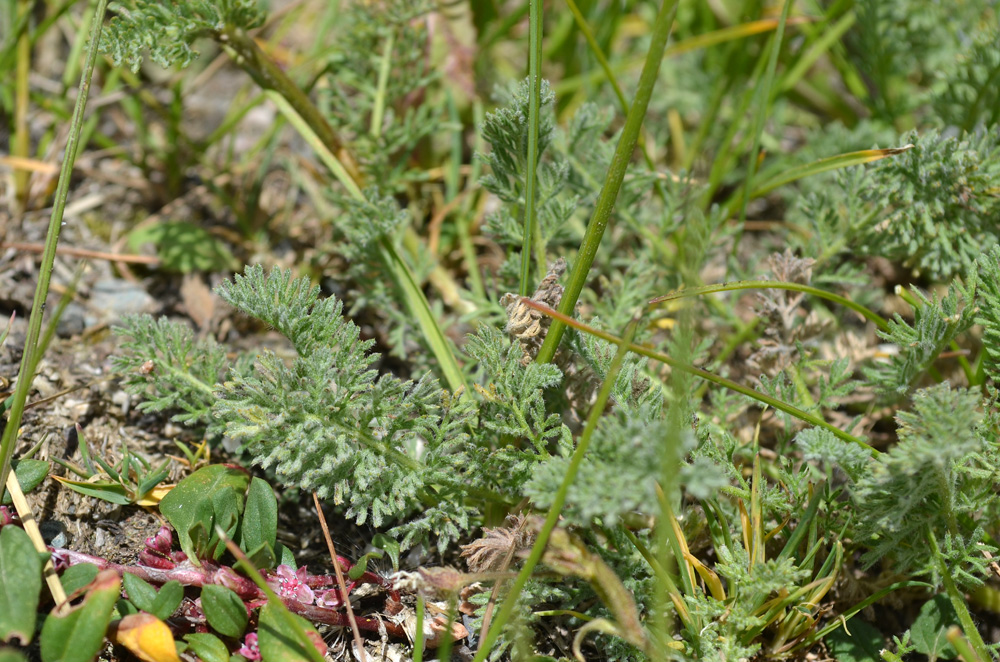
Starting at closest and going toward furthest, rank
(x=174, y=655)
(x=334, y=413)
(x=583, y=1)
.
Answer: (x=174, y=655) < (x=334, y=413) < (x=583, y=1)

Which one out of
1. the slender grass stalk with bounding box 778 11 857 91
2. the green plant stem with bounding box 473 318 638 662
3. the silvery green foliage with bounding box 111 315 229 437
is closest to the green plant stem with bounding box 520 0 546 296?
the green plant stem with bounding box 473 318 638 662

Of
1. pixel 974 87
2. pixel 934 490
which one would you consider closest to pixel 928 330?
pixel 934 490

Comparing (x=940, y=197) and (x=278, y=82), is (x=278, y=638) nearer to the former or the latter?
(x=278, y=82)

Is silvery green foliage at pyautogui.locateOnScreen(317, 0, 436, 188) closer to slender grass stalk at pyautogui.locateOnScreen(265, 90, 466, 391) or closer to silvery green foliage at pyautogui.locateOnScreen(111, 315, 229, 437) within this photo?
slender grass stalk at pyautogui.locateOnScreen(265, 90, 466, 391)

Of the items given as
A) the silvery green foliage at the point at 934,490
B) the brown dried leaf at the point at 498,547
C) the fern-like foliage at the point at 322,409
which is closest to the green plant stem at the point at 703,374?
the silvery green foliage at the point at 934,490

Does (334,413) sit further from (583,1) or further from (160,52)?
(583,1)

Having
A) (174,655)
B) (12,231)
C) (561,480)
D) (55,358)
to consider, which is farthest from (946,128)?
(12,231)

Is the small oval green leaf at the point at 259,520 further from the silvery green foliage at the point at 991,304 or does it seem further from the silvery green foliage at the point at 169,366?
the silvery green foliage at the point at 991,304
